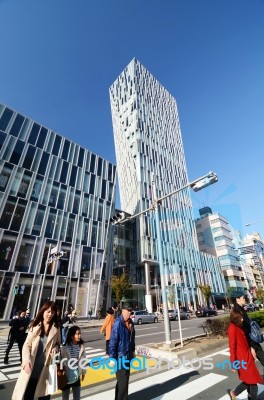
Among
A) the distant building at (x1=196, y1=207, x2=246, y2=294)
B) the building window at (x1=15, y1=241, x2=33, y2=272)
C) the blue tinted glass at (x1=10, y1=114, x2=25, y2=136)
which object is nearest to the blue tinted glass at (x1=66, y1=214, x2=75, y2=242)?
the building window at (x1=15, y1=241, x2=33, y2=272)

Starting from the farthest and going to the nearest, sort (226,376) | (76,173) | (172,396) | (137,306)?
(137,306), (76,173), (226,376), (172,396)

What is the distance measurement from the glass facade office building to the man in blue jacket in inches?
769

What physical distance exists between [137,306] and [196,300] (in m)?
15.1

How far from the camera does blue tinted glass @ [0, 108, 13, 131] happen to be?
27822 mm

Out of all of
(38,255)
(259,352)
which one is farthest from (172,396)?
(38,255)

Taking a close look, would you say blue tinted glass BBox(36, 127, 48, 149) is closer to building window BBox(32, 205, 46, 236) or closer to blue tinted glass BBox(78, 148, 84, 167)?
blue tinted glass BBox(78, 148, 84, 167)

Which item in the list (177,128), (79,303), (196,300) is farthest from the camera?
(177,128)

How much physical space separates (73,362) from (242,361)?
298 centimetres

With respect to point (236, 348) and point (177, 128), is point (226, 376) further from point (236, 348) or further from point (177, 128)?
point (177, 128)

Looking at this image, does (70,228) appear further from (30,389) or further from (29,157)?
(30,389)

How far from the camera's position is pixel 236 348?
13.0ft

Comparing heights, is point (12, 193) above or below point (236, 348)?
above

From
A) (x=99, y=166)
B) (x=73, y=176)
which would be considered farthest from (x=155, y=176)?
(x=73, y=176)

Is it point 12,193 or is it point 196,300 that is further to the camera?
point 196,300
